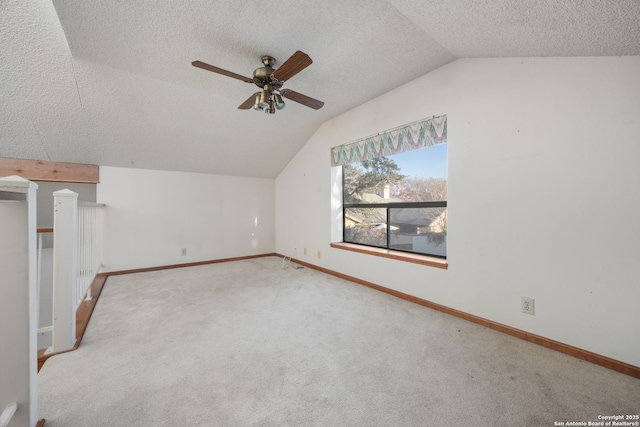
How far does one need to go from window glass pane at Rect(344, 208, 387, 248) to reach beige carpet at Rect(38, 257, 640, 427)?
3.52 feet

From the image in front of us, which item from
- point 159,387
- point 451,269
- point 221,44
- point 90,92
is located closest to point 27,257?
point 159,387

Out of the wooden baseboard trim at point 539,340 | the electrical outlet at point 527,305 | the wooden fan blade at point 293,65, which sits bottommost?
the wooden baseboard trim at point 539,340

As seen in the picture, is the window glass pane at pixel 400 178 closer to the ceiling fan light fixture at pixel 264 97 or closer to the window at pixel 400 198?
the window at pixel 400 198

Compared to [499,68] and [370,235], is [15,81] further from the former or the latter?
[499,68]

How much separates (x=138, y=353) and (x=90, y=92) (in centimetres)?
250

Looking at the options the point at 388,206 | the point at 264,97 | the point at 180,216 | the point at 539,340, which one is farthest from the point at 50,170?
the point at 539,340

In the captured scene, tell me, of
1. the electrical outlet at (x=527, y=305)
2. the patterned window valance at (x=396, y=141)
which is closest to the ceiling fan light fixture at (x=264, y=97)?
the patterned window valance at (x=396, y=141)

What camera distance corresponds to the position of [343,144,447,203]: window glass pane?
2.68 m

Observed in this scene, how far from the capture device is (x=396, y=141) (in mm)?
2793

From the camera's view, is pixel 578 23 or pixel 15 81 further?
pixel 15 81

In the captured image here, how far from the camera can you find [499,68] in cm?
201

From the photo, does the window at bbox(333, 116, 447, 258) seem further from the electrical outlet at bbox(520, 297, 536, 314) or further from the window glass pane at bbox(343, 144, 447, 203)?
the electrical outlet at bbox(520, 297, 536, 314)

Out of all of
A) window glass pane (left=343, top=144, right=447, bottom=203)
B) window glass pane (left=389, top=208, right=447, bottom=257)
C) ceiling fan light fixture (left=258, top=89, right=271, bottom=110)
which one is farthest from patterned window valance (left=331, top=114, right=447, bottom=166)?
ceiling fan light fixture (left=258, top=89, right=271, bottom=110)

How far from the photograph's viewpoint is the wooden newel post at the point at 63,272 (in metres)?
1.68
